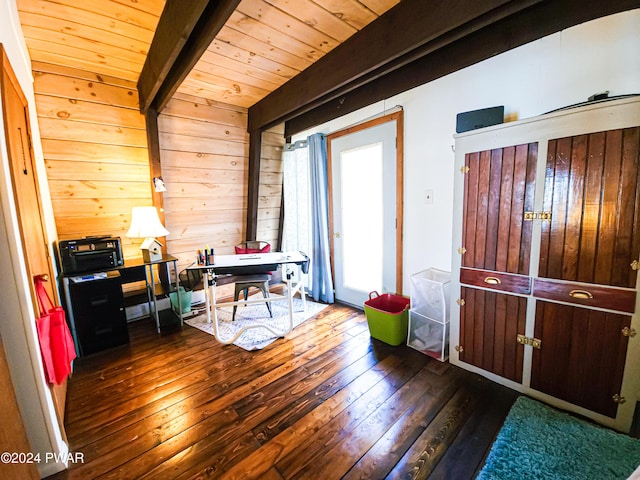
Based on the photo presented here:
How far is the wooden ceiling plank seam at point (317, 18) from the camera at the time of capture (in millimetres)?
1690

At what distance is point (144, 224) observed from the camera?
2.70 m

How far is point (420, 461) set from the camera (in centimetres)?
135

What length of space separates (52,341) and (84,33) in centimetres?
222

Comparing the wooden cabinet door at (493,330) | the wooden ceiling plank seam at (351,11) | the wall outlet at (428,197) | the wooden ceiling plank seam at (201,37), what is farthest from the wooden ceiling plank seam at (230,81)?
the wooden cabinet door at (493,330)

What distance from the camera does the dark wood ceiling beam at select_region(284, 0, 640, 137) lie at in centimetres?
158

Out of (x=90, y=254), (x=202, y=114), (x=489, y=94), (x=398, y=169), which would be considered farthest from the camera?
(x=202, y=114)

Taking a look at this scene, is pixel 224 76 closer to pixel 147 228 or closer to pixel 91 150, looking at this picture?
pixel 91 150

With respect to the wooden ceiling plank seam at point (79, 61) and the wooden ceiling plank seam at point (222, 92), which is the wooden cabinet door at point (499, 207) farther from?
the wooden ceiling plank seam at point (79, 61)

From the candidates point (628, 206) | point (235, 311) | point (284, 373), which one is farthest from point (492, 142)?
point (235, 311)

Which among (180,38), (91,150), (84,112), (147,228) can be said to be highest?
(180,38)

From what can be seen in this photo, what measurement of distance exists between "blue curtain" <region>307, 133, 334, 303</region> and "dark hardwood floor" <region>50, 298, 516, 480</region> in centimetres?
106

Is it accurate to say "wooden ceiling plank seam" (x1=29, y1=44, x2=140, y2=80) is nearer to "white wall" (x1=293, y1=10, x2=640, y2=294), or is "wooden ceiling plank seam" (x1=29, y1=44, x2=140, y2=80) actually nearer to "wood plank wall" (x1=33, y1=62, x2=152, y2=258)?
"wood plank wall" (x1=33, y1=62, x2=152, y2=258)

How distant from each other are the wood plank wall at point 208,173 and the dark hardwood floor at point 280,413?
58.6 inches

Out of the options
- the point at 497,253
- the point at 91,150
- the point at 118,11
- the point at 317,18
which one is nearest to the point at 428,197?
the point at 497,253
